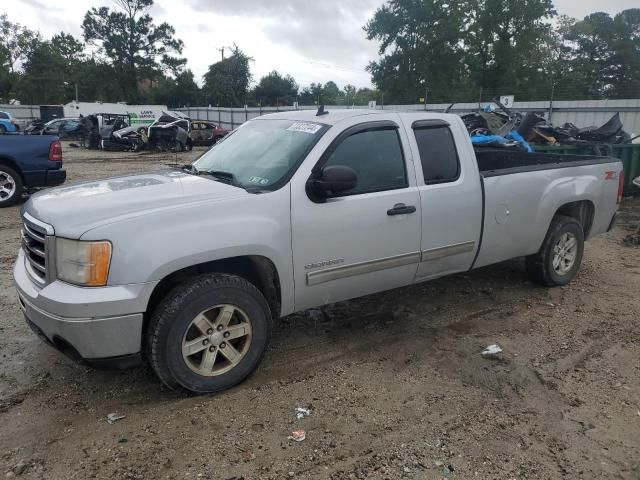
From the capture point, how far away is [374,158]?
390 centimetres

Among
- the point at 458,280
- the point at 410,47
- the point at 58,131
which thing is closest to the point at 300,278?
the point at 458,280

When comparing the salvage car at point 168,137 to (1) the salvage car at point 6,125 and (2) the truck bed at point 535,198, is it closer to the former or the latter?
(1) the salvage car at point 6,125

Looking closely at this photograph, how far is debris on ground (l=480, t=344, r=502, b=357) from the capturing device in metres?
3.99

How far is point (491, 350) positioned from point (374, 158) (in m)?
1.76

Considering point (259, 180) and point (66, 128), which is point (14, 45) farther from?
point (259, 180)

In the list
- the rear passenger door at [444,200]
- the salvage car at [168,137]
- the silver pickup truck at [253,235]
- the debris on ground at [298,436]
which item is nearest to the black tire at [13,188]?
the silver pickup truck at [253,235]

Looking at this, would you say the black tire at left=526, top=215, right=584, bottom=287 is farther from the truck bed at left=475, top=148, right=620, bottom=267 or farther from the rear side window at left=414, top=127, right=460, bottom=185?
the rear side window at left=414, top=127, right=460, bottom=185

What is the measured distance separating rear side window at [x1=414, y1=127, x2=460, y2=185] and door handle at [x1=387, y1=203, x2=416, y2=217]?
32 cm

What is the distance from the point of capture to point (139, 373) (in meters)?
3.66

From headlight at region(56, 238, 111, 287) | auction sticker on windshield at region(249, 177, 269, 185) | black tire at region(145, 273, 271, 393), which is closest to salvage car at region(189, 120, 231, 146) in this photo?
auction sticker on windshield at region(249, 177, 269, 185)

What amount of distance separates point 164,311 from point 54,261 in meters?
0.68

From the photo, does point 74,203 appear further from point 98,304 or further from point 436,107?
point 436,107

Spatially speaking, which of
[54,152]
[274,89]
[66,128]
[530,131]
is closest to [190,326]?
[54,152]

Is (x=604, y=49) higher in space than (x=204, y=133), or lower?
higher
